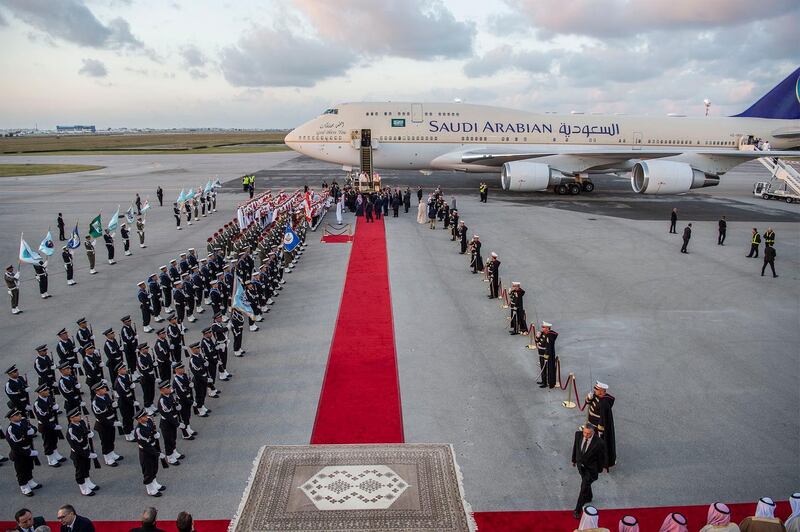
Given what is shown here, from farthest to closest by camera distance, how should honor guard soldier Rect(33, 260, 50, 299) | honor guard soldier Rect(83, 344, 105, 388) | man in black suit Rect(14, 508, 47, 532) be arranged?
honor guard soldier Rect(33, 260, 50, 299) → honor guard soldier Rect(83, 344, 105, 388) → man in black suit Rect(14, 508, 47, 532)

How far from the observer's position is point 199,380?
9.00m

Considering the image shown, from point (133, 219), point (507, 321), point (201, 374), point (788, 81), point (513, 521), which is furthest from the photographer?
point (788, 81)

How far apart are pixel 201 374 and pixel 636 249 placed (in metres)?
16.8

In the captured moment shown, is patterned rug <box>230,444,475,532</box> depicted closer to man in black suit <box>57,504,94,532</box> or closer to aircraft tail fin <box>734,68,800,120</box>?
man in black suit <box>57,504,94,532</box>

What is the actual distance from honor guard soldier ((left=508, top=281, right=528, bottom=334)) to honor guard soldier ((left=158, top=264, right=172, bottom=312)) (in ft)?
28.6

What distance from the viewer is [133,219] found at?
26.1 m

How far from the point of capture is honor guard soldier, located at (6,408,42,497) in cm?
705

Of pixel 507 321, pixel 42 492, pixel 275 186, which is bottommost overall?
pixel 42 492

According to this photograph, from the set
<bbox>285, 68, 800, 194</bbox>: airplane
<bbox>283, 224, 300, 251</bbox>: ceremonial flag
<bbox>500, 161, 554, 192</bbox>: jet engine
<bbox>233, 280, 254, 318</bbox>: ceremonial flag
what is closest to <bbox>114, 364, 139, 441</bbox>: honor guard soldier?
<bbox>233, 280, 254, 318</bbox>: ceremonial flag

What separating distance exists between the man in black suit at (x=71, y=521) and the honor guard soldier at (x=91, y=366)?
4.30 meters

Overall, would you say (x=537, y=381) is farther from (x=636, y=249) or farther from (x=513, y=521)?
(x=636, y=249)

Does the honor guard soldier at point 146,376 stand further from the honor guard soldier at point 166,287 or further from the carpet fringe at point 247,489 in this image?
the honor guard soldier at point 166,287

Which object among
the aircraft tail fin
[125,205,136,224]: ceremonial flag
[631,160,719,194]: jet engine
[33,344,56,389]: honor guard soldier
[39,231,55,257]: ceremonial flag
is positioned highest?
the aircraft tail fin

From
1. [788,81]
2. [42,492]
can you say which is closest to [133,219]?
[42,492]
